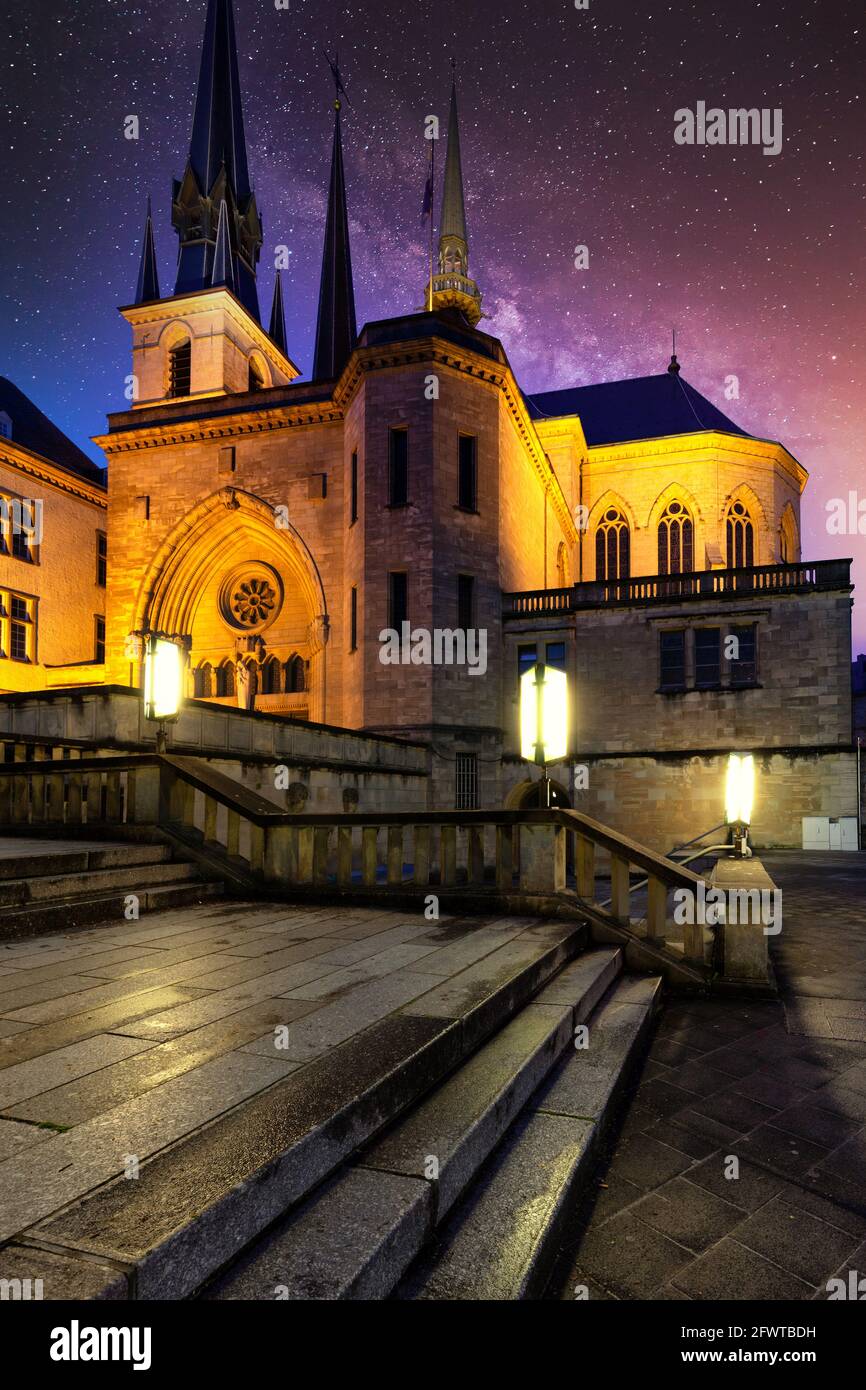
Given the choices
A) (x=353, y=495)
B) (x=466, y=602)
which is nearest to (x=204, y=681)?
(x=353, y=495)

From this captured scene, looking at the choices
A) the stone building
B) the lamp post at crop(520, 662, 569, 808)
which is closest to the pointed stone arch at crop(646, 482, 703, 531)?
the stone building

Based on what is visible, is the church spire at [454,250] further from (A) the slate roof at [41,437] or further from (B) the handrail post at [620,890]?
(B) the handrail post at [620,890]

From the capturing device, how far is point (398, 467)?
23.7 meters

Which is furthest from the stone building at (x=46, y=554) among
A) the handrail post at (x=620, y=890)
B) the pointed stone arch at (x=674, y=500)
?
the handrail post at (x=620, y=890)

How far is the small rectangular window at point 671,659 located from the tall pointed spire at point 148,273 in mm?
29188

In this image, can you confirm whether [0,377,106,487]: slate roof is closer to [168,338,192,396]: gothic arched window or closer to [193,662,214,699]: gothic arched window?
[168,338,192,396]: gothic arched window

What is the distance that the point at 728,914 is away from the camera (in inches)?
246

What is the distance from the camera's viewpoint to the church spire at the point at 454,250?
40.3 meters

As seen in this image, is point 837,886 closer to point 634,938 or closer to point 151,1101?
point 634,938

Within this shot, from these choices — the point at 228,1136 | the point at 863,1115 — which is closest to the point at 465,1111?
the point at 228,1136

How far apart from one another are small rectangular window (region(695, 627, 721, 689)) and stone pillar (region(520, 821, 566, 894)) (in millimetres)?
17666

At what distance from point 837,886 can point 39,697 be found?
13.3 metres

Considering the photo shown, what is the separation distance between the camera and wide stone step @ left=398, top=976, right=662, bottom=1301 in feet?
7.74

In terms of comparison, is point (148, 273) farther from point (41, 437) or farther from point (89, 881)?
point (89, 881)
